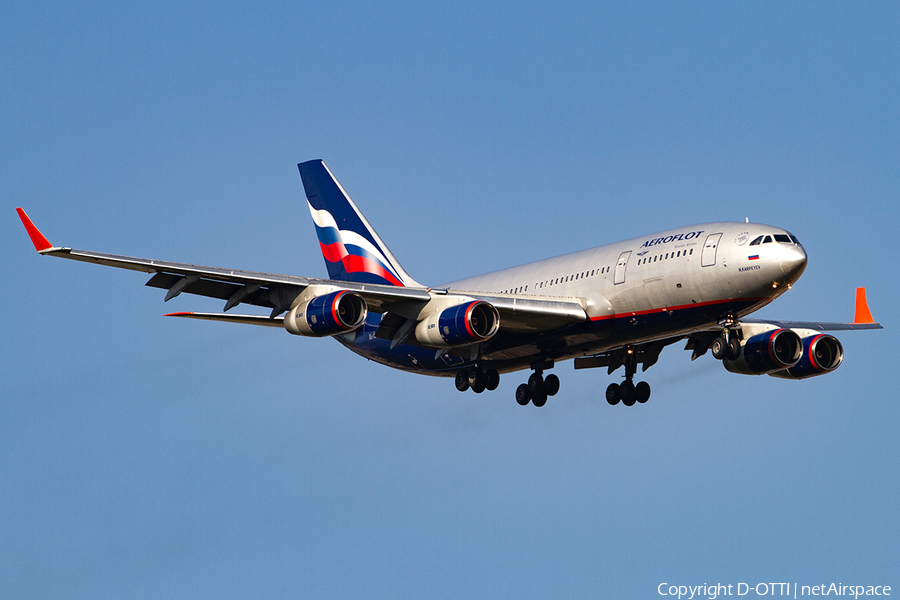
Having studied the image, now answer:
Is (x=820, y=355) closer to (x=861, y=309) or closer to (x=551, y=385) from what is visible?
(x=861, y=309)

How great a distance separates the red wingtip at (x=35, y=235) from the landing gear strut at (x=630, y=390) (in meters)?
23.0

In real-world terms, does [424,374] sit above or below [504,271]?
below

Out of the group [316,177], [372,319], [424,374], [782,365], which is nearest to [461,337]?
[372,319]

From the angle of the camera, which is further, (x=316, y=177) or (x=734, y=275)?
(x=316, y=177)

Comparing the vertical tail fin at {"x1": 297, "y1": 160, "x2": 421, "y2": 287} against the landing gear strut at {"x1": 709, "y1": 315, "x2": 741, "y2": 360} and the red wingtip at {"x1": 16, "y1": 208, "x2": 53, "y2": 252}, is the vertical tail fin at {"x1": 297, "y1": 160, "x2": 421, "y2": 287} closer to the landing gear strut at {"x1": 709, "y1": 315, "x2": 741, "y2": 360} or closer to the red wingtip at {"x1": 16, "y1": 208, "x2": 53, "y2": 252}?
the landing gear strut at {"x1": 709, "y1": 315, "x2": 741, "y2": 360}

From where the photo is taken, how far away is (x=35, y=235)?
3391 centimetres

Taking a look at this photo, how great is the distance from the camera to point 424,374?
160 feet

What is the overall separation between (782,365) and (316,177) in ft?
77.4

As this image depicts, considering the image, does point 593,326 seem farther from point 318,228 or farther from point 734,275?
point 318,228

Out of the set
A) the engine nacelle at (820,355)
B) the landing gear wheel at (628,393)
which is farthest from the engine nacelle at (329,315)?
the engine nacelle at (820,355)

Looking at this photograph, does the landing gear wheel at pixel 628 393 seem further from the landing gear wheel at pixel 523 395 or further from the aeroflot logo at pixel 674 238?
the aeroflot logo at pixel 674 238

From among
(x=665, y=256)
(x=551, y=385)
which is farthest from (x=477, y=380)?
(x=665, y=256)

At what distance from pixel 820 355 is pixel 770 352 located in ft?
10.1

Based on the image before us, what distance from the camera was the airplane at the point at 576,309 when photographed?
37.6m
